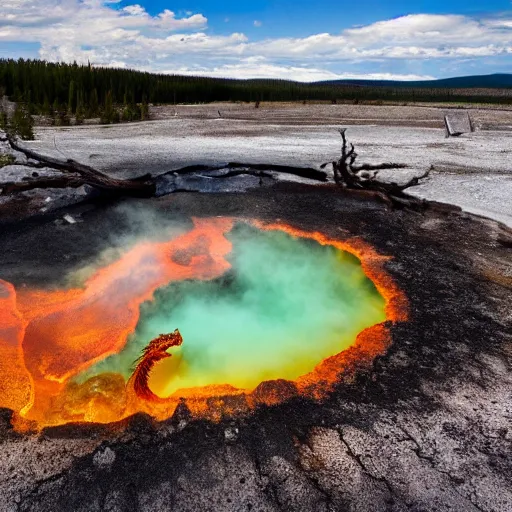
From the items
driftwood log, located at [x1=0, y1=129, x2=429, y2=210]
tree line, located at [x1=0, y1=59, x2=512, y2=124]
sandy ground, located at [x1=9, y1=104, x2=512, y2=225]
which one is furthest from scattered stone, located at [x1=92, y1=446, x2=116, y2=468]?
tree line, located at [x1=0, y1=59, x2=512, y2=124]

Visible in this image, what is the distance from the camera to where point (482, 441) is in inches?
142

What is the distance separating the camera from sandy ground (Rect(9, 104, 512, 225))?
10563 millimetres

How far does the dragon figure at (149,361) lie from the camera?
4133 mm

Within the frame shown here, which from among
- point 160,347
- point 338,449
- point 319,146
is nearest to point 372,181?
point 319,146

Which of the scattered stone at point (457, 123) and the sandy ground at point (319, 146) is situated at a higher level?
the scattered stone at point (457, 123)

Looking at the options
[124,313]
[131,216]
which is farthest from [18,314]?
[131,216]

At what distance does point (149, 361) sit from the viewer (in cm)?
443

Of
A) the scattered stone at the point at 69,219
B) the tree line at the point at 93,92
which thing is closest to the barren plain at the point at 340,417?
the scattered stone at the point at 69,219

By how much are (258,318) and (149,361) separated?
1.65 meters

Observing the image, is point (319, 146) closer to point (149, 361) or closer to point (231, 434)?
point (149, 361)

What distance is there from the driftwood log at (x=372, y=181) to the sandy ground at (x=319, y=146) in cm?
34

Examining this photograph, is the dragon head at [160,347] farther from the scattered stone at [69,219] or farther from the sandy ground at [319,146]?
the sandy ground at [319,146]

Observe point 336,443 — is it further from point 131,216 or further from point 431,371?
point 131,216

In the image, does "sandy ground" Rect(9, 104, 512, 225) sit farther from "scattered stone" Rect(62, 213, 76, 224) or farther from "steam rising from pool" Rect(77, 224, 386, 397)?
"steam rising from pool" Rect(77, 224, 386, 397)
